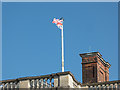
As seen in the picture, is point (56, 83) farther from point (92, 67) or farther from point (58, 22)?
point (92, 67)

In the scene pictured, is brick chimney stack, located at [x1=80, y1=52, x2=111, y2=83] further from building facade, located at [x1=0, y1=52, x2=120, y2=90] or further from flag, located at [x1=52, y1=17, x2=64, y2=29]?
building facade, located at [x1=0, y1=52, x2=120, y2=90]

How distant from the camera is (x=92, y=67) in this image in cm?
3050

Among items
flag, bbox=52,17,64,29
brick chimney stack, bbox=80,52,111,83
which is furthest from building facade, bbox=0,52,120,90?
brick chimney stack, bbox=80,52,111,83

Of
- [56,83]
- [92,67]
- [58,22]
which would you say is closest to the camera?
[56,83]

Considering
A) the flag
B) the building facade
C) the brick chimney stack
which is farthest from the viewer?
the brick chimney stack

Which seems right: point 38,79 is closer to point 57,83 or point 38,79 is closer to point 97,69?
point 57,83

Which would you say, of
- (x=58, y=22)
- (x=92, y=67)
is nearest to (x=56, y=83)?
(x=58, y=22)

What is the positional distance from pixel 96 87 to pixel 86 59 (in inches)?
345

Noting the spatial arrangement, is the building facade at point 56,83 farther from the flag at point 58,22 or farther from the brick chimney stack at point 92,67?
the brick chimney stack at point 92,67

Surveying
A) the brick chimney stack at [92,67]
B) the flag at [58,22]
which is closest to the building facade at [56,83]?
the flag at [58,22]

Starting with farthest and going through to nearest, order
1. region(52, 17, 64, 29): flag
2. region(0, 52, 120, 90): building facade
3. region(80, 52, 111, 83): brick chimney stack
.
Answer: region(80, 52, 111, 83): brick chimney stack < region(52, 17, 64, 29): flag < region(0, 52, 120, 90): building facade

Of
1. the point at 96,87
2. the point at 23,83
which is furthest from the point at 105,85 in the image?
the point at 23,83

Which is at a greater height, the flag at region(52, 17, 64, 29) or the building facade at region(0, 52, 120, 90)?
the flag at region(52, 17, 64, 29)

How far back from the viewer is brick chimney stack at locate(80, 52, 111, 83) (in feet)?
98.7
